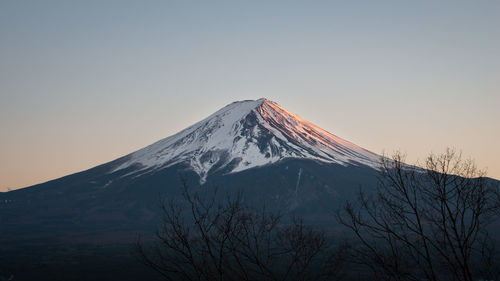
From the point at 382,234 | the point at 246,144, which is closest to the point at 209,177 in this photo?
the point at 246,144

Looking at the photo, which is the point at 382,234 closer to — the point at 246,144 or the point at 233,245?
the point at 233,245

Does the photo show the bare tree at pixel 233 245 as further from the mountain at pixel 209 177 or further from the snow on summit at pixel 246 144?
the snow on summit at pixel 246 144

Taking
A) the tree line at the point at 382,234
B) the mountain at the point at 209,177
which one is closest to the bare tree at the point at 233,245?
the tree line at the point at 382,234

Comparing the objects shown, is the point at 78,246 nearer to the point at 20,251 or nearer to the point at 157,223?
the point at 20,251

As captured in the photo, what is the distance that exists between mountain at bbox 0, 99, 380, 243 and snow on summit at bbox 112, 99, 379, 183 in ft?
1.00

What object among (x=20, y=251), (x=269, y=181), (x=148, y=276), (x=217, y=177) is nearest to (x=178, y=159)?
(x=217, y=177)

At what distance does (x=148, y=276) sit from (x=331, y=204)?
2820 inches

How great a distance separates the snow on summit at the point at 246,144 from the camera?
15050cm

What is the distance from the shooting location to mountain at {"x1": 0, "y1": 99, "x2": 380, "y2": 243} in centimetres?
12369

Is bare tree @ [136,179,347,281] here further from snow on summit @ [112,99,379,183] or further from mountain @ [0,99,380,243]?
snow on summit @ [112,99,379,183]

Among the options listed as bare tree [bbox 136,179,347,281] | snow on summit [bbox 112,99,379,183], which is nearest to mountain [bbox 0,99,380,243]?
snow on summit [bbox 112,99,379,183]

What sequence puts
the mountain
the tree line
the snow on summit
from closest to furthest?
the tree line < the mountain < the snow on summit

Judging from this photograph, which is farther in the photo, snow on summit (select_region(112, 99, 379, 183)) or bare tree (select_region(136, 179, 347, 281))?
snow on summit (select_region(112, 99, 379, 183))

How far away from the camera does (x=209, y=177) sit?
142 meters
